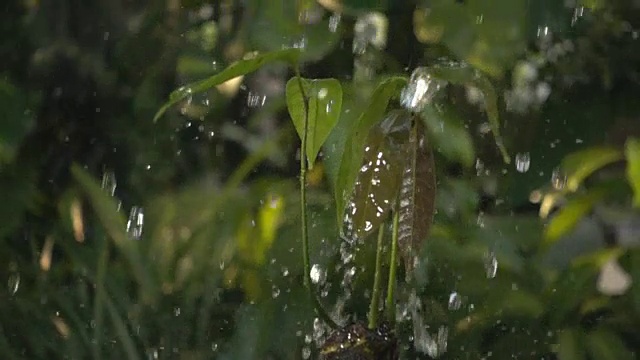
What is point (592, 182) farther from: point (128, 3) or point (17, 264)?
point (17, 264)

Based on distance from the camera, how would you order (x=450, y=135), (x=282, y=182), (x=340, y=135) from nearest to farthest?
(x=340, y=135) < (x=450, y=135) < (x=282, y=182)

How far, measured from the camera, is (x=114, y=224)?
877 mm

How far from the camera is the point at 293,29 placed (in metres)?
0.77

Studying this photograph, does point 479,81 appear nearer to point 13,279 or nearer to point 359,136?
point 359,136

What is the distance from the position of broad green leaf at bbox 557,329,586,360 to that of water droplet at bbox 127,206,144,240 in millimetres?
486

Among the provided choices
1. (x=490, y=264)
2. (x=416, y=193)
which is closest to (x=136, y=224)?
(x=490, y=264)

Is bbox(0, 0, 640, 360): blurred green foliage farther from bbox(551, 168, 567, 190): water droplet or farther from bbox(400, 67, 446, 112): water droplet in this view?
bbox(400, 67, 446, 112): water droplet

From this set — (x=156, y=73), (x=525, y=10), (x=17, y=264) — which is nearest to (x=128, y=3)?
(x=156, y=73)

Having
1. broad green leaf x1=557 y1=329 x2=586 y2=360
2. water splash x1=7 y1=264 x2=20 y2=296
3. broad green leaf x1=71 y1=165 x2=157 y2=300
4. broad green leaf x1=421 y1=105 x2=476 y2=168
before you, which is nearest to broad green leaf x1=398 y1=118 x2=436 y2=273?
broad green leaf x1=421 y1=105 x2=476 y2=168

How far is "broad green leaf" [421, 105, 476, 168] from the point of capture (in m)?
0.69

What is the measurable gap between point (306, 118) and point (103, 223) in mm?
511

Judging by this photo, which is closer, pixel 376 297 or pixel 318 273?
pixel 376 297

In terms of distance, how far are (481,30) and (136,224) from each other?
0.46 meters

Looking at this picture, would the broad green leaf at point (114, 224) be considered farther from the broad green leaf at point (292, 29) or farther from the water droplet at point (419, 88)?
the water droplet at point (419, 88)
